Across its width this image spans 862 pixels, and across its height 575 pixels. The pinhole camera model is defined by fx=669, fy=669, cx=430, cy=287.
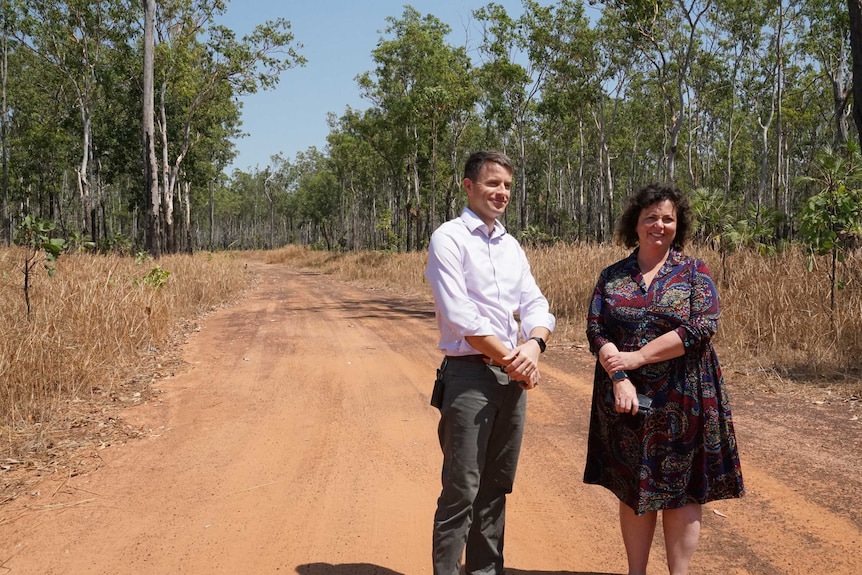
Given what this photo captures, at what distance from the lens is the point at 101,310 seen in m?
6.91

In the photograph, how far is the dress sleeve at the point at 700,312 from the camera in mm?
2506

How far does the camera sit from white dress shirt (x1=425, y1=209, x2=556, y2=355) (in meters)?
2.43

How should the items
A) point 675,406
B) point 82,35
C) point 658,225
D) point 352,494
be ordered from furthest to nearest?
point 82,35
point 352,494
point 658,225
point 675,406

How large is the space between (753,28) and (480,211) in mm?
32786

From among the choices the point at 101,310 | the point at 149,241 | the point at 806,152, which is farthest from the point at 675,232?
the point at 806,152

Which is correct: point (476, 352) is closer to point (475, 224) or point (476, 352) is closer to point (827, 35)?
point (475, 224)

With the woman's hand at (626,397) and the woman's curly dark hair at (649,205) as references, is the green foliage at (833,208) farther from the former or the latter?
the woman's hand at (626,397)

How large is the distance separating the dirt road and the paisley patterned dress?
2.15 ft

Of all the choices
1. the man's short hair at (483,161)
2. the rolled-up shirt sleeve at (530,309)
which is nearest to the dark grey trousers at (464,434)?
the rolled-up shirt sleeve at (530,309)

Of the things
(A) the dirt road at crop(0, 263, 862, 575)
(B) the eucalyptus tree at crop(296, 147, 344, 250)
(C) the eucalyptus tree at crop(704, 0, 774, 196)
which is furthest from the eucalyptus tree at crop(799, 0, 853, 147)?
(B) the eucalyptus tree at crop(296, 147, 344, 250)

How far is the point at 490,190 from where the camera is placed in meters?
2.56

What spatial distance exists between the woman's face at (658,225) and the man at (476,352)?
1.79 feet

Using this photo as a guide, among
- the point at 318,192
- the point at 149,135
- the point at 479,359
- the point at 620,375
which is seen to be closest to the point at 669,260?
the point at 620,375

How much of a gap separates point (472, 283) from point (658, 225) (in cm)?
80
